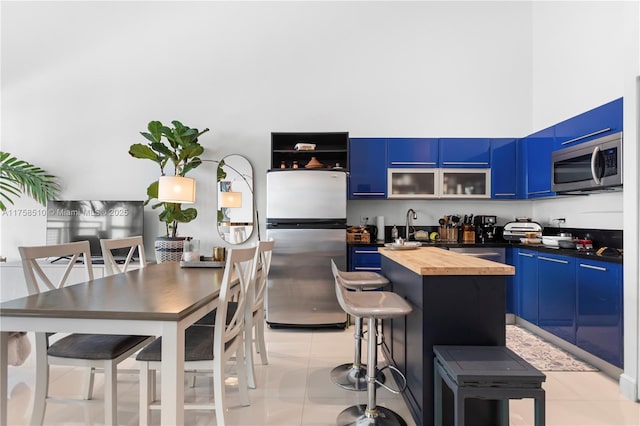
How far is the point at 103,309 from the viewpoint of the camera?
4.94 feet

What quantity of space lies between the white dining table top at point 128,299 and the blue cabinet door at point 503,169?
3466 millimetres

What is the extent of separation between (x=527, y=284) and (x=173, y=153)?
4.20m

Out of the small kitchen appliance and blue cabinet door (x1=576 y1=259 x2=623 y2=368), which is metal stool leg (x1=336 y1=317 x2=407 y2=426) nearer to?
blue cabinet door (x1=576 y1=259 x2=623 y2=368)

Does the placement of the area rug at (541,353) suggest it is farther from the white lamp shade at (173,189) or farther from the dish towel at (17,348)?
the dish towel at (17,348)

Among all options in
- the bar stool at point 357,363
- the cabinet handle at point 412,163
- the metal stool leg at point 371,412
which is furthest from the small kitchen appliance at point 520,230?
the metal stool leg at point 371,412

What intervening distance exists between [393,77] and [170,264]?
11.3ft

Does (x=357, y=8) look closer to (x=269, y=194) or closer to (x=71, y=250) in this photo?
(x=269, y=194)

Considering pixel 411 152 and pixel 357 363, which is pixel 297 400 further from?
pixel 411 152

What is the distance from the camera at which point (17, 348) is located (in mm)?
1778

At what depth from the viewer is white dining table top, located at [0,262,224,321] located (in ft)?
4.82

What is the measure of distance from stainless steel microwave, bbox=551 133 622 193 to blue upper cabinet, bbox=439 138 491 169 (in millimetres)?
790

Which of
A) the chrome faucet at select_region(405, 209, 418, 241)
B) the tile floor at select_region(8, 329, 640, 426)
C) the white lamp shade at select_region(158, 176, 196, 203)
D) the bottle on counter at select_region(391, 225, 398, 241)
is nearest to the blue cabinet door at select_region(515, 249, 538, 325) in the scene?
the tile floor at select_region(8, 329, 640, 426)

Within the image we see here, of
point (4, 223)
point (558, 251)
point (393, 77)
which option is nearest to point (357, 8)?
point (393, 77)

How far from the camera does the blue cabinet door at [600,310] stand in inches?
102
